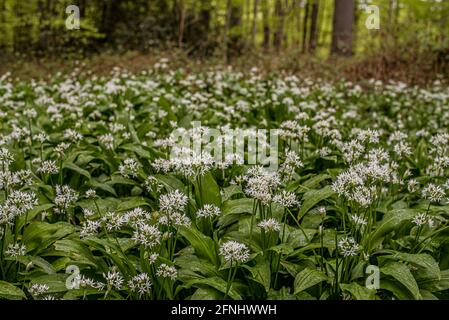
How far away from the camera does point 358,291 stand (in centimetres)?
256

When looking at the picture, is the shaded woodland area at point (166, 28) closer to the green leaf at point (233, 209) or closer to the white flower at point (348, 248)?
the green leaf at point (233, 209)

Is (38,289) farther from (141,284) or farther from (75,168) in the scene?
(75,168)

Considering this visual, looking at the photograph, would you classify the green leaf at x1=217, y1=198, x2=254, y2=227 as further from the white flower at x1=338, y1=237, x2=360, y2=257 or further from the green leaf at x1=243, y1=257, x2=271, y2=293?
the white flower at x1=338, y1=237, x2=360, y2=257


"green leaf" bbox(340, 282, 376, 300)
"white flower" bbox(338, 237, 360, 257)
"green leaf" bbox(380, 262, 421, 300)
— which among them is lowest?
"green leaf" bbox(340, 282, 376, 300)

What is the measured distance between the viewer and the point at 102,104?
7652 millimetres

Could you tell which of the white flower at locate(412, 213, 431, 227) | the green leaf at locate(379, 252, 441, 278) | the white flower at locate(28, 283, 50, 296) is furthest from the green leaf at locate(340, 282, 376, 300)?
the white flower at locate(28, 283, 50, 296)

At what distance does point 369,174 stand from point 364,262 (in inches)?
19.6

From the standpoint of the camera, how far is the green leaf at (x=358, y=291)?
2.52 m

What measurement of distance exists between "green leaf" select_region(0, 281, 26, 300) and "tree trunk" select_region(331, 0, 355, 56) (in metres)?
12.6

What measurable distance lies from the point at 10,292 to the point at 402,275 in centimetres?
210

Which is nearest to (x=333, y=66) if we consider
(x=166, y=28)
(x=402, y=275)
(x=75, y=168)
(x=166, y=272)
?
(x=166, y=28)

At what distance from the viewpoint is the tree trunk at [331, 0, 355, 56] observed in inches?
554

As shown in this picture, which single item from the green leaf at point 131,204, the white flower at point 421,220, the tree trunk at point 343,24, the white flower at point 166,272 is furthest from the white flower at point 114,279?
the tree trunk at point 343,24

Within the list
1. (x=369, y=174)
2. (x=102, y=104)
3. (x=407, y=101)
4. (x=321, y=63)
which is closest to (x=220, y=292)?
(x=369, y=174)
